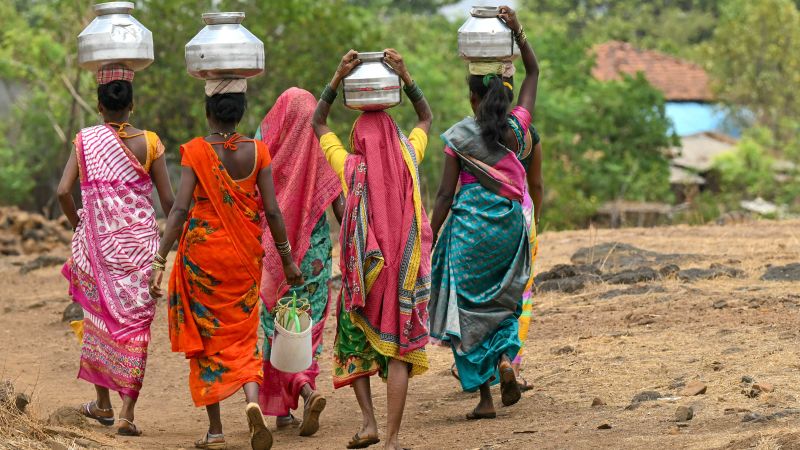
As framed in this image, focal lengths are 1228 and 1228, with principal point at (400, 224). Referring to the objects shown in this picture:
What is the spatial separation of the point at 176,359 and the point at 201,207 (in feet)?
12.5

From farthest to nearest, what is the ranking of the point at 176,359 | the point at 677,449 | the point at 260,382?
1. the point at 176,359
2. the point at 260,382
3. the point at 677,449

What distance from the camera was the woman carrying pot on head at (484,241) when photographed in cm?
621

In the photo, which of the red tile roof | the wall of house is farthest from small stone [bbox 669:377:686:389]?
the wall of house

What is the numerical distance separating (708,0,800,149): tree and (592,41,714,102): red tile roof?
2418 millimetres

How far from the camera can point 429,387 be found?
7.60 metres

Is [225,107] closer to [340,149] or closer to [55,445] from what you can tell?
[340,149]

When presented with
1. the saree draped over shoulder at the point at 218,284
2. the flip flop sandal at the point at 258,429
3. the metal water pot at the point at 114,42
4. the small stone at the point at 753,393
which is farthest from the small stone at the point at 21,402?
the small stone at the point at 753,393

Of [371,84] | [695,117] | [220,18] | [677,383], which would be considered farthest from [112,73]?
[695,117]

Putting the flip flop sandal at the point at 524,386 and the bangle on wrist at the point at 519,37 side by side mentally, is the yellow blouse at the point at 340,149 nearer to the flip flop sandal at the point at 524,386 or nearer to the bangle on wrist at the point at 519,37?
the bangle on wrist at the point at 519,37

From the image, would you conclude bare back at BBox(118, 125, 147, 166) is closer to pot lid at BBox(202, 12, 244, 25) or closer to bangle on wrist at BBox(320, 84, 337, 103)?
pot lid at BBox(202, 12, 244, 25)


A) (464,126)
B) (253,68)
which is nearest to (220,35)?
(253,68)

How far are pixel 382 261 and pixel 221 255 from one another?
32.9 inches

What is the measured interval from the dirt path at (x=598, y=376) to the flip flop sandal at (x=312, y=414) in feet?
0.24

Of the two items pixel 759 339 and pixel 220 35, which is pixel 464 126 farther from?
pixel 759 339
